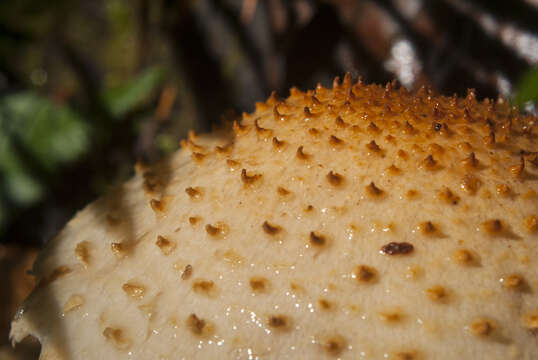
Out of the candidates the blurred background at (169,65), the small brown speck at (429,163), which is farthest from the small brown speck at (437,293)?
the blurred background at (169,65)

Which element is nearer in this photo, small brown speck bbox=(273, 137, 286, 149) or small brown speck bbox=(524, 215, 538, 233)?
small brown speck bbox=(524, 215, 538, 233)

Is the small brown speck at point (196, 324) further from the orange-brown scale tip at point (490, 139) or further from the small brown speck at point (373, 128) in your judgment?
the orange-brown scale tip at point (490, 139)

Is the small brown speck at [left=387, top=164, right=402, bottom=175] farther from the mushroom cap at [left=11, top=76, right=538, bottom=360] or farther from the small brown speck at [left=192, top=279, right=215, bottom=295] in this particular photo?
the small brown speck at [left=192, top=279, right=215, bottom=295]

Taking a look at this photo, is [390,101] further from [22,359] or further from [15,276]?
[15,276]

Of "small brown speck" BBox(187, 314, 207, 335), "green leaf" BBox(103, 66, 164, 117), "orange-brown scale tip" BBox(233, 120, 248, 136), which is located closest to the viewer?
"small brown speck" BBox(187, 314, 207, 335)

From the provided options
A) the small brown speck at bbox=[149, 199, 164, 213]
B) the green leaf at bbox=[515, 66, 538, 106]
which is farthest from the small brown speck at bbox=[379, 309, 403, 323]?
the green leaf at bbox=[515, 66, 538, 106]

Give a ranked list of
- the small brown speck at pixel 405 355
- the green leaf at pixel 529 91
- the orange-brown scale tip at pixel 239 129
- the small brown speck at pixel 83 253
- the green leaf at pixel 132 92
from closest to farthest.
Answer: the small brown speck at pixel 405 355 < the small brown speck at pixel 83 253 < the orange-brown scale tip at pixel 239 129 < the green leaf at pixel 529 91 < the green leaf at pixel 132 92

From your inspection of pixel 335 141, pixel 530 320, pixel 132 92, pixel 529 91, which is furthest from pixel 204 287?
pixel 132 92
